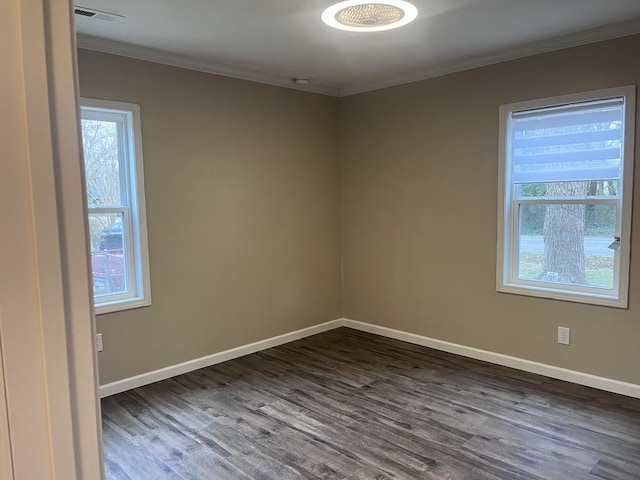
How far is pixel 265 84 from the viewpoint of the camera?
4164 millimetres

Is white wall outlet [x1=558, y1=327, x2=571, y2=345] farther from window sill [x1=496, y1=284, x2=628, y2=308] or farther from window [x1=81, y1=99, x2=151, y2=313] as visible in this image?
window [x1=81, y1=99, x2=151, y2=313]

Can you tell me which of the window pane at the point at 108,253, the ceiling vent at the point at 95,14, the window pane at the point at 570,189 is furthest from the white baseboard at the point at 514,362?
the ceiling vent at the point at 95,14

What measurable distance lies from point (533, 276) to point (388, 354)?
1358 millimetres

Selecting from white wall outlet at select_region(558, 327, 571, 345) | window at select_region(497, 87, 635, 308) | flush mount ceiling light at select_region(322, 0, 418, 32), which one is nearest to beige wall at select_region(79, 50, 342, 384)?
flush mount ceiling light at select_region(322, 0, 418, 32)

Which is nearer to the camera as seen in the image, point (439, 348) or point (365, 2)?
point (365, 2)

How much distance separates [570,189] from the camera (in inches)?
135

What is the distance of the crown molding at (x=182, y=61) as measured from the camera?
315 centimetres

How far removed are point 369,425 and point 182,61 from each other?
2.91 m

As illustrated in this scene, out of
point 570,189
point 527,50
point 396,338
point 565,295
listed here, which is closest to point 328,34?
point 527,50

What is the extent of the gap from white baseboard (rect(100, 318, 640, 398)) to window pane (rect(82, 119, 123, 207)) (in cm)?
133

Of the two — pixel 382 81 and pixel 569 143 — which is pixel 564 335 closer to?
pixel 569 143

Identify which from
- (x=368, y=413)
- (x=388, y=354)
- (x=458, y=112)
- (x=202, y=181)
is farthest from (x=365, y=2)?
(x=388, y=354)

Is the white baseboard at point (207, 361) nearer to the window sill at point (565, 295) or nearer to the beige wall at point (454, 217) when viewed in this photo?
the beige wall at point (454, 217)

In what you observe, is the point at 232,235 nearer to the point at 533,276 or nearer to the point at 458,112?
the point at 458,112
